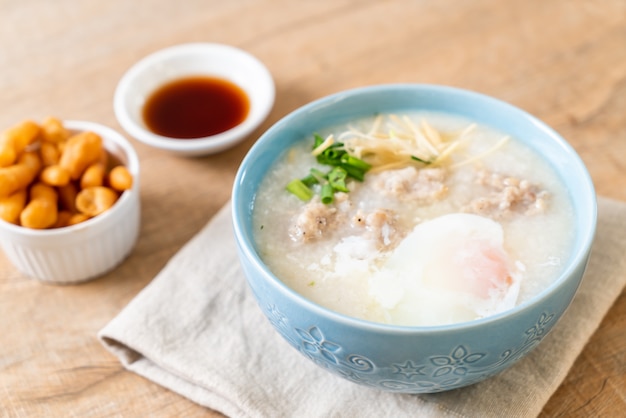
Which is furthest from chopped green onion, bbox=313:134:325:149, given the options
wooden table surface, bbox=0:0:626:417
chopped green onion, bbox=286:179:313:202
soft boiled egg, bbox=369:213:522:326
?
wooden table surface, bbox=0:0:626:417

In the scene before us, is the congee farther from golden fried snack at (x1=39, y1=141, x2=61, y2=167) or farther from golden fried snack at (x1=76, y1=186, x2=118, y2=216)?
golden fried snack at (x1=39, y1=141, x2=61, y2=167)

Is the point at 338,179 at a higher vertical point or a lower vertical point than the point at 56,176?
higher

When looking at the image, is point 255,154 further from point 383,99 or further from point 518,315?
point 518,315

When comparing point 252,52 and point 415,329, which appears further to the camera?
point 252,52

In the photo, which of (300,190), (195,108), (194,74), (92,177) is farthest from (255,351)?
(194,74)

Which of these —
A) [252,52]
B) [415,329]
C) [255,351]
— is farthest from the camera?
[252,52]

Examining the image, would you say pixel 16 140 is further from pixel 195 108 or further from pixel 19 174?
pixel 195 108

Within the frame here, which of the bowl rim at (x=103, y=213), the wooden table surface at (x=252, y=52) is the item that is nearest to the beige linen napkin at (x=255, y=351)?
the wooden table surface at (x=252, y=52)
